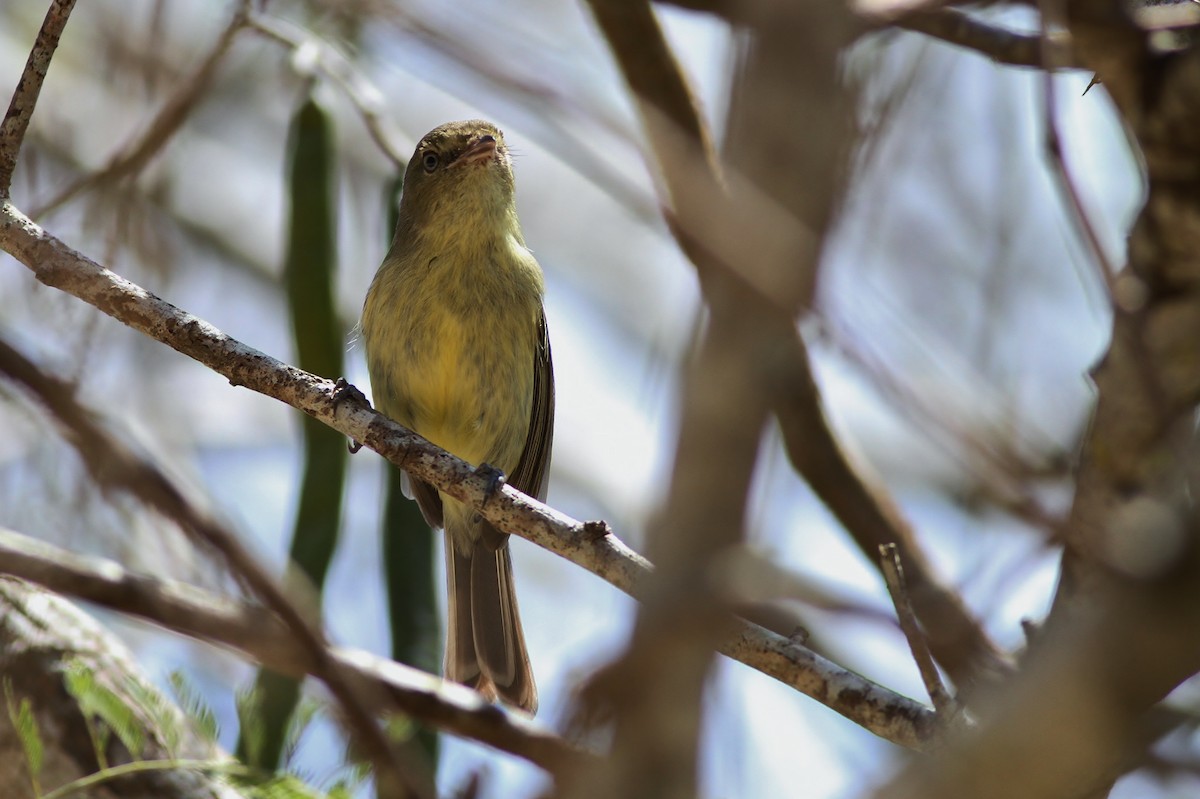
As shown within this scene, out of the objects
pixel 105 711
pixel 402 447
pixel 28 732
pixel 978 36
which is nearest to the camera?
pixel 28 732

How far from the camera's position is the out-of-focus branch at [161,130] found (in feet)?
11.1

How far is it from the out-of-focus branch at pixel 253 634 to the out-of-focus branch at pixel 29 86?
83 centimetres

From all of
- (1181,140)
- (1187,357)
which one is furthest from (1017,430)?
(1181,140)

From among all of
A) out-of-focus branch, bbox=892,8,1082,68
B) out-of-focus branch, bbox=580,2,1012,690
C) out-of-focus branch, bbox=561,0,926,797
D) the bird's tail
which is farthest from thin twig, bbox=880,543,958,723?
the bird's tail

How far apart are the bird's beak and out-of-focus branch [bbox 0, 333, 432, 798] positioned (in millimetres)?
2745

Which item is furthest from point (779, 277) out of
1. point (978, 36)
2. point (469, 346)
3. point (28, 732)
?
point (469, 346)

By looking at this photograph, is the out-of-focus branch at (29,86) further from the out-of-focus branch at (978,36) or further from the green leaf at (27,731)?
the out-of-focus branch at (978,36)

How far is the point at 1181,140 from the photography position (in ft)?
5.12

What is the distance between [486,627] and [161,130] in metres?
2.15

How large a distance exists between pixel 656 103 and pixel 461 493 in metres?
1.37

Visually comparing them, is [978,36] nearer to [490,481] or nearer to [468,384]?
[490,481]

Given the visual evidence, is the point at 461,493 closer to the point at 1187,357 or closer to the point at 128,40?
the point at 1187,357

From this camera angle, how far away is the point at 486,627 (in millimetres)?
4727

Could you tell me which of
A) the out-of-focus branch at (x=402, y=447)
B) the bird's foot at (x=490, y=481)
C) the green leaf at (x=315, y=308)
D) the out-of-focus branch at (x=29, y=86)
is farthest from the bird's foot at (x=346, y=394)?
the out-of-focus branch at (x=29, y=86)
